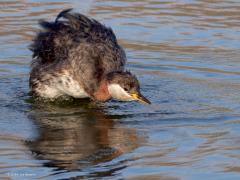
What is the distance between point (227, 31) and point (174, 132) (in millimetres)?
5668

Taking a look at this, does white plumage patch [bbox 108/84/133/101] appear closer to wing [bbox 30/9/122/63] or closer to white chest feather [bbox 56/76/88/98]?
white chest feather [bbox 56/76/88/98]

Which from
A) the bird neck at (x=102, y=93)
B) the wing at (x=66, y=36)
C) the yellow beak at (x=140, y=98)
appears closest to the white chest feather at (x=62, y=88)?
the bird neck at (x=102, y=93)

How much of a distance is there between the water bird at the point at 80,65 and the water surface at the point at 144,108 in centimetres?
26

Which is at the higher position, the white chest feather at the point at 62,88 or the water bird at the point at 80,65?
the water bird at the point at 80,65

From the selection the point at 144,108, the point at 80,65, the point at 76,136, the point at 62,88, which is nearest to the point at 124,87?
the point at 144,108

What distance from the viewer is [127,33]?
16.6m

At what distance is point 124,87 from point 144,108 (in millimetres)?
436

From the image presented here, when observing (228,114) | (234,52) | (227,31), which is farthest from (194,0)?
(228,114)

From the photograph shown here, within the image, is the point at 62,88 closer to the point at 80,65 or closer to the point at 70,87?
the point at 70,87

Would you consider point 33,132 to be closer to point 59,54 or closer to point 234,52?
point 59,54

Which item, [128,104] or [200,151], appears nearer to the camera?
[200,151]

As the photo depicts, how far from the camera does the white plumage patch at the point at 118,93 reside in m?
12.6

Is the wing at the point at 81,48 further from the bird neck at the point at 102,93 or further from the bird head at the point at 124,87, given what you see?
the bird head at the point at 124,87

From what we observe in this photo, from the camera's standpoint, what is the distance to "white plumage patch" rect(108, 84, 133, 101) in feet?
41.2
